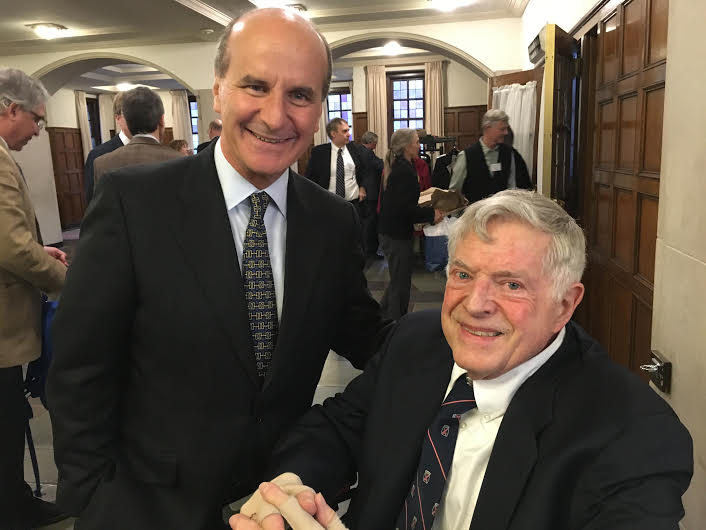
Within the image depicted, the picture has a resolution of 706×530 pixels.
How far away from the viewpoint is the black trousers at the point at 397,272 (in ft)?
15.1

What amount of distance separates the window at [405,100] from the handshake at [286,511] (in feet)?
40.2

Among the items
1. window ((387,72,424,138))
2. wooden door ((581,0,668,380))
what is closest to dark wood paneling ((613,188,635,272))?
wooden door ((581,0,668,380))

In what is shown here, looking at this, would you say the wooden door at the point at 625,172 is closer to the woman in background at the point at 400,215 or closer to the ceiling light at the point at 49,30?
the woman in background at the point at 400,215

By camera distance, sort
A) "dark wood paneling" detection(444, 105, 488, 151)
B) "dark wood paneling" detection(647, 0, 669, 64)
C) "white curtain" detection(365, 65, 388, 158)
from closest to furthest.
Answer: "dark wood paneling" detection(647, 0, 669, 64), "dark wood paneling" detection(444, 105, 488, 151), "white curtain" detection(365, 65, 388, 158)

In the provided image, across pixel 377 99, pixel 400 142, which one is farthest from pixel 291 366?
pixel 377 99

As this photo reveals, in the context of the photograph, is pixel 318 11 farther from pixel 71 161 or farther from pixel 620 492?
pixel 71 161

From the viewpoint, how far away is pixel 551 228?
3.54 feet

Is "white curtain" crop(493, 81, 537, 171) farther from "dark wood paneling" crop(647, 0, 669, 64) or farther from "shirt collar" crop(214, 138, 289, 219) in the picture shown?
"shirt collar" crop(214, 138, 289, 219)

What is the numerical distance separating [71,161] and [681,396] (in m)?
14.2

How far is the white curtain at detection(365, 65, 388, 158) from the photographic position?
12.5m

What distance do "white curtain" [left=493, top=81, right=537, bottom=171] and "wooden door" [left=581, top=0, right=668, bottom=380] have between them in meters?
2.16

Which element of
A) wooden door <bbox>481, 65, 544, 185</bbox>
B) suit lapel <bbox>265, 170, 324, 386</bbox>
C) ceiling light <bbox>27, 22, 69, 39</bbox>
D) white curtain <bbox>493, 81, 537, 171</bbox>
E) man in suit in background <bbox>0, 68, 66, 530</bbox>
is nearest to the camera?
suit lapel <bbox>265, 170, 324, 386</bbox>

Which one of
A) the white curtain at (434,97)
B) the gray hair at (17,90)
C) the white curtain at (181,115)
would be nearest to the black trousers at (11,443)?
the gray hair at (17,90)

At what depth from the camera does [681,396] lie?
1.82m
